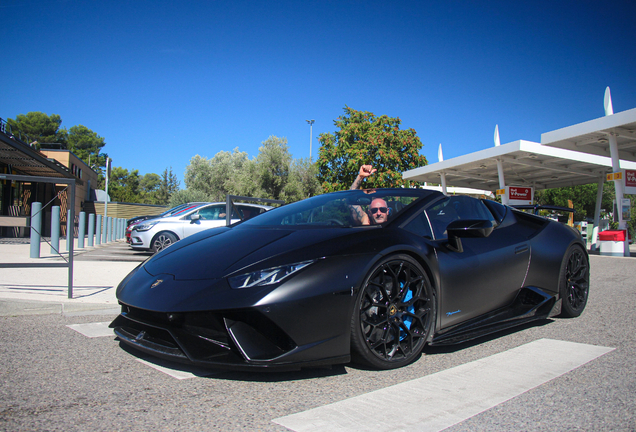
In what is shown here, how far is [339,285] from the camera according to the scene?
2357 millimetres

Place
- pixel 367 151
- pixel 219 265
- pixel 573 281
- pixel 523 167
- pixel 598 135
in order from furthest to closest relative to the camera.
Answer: pixel 367 151
pixel 523 167
pixel 598 135
pixel 573 281
pixel 219 265

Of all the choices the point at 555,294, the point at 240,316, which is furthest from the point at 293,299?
the point at 555,294

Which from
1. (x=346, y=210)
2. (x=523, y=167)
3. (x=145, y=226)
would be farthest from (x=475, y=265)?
(x=523, y=167)

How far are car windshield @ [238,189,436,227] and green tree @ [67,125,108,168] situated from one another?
3295 inches

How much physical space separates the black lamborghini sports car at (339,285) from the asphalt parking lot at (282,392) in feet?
0.57

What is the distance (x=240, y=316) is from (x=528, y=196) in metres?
25.6

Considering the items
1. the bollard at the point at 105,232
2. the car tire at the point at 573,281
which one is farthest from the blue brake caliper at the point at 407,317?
the bollard at the point at 105,232

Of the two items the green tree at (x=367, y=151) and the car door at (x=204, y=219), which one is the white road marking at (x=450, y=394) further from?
the green tree at (x=367, y=151)

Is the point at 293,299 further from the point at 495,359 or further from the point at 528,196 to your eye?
the point at 528,196

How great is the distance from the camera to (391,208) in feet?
10.7

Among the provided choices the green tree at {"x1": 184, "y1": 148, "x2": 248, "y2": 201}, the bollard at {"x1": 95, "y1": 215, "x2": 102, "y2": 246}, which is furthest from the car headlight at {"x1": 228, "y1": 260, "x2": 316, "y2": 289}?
the green tree at {"x1": 184, "y1": 148, "x2": 248, "y2": 201}

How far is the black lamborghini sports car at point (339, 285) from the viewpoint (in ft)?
7.23

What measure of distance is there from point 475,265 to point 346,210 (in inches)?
39.7

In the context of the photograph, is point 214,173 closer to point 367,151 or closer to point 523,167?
point 367,151
